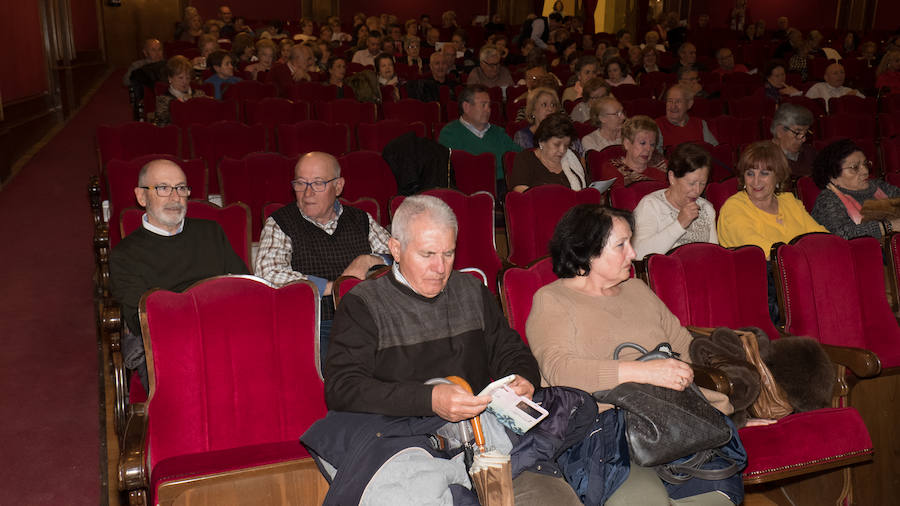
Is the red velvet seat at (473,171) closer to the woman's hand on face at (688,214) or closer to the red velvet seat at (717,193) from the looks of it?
the red velvet seat at (717,193)

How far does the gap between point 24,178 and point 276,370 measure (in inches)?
159

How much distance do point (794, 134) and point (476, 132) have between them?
182cm

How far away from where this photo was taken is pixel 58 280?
3.80 metres

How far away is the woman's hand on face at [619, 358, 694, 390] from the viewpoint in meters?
1.80

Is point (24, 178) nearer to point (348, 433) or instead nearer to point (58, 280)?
point (58, 280)

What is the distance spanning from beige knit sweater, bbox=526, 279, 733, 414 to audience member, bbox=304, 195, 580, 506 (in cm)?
8

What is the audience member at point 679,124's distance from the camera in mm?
4781

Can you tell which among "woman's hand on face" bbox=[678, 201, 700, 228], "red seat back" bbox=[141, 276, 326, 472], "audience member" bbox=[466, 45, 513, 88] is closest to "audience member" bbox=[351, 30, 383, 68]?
"audience member" bbox=[466, 45, 513, 88]

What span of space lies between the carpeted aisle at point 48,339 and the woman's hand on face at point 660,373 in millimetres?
1603

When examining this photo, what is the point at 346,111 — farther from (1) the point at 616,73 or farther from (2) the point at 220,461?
(2) the point at 220,461

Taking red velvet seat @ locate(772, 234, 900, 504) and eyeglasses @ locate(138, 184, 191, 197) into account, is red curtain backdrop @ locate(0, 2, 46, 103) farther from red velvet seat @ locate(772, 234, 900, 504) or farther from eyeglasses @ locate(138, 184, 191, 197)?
red velvet seat @ locate(772, 234, 900, 504)

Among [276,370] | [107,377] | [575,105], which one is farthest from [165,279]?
[575,105]

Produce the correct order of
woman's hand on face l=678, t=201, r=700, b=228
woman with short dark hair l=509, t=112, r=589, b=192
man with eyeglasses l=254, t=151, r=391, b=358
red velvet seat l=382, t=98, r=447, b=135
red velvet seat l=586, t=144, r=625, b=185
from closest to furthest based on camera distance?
1. man with eyeglasses l=254, t=151, r=391, b=358
2. woman's hand on face l=678, t=201, r=700, b=228
3. woman with short dark hair l=509, t=112, r=589, b=192
4. red velvet seat l=586, t=144, r=625, b=185
5. red velvet seat l=382, t=98, r=447, b=135

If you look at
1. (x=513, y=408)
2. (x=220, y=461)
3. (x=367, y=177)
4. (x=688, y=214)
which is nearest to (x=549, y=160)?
(x=367, y=177)
